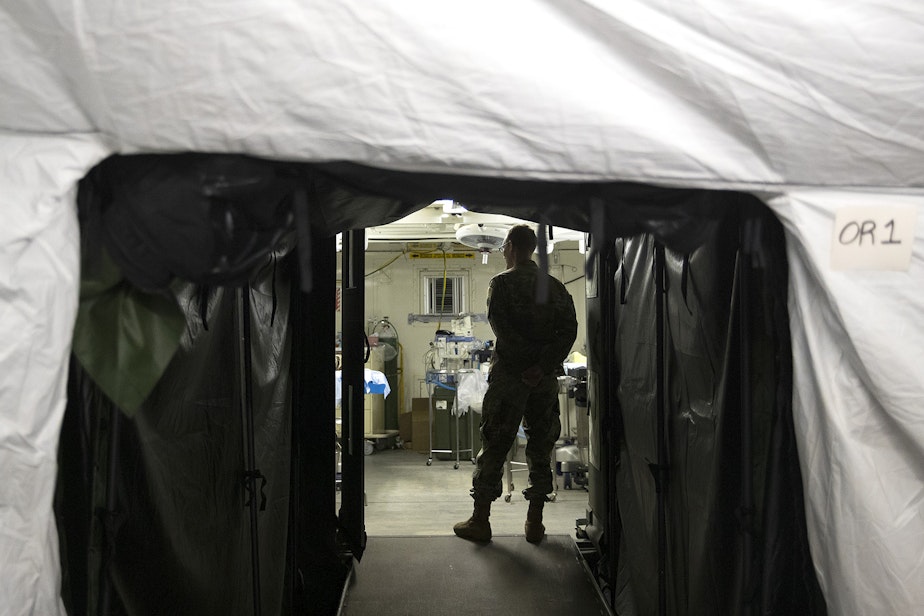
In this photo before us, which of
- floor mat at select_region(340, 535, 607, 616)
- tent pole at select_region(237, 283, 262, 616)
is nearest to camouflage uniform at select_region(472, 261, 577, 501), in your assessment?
floor mat at select_region(340, 535, 607, 616)

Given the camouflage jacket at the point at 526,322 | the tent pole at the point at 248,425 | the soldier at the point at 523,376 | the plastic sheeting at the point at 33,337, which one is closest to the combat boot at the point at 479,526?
the soldier at the point at 523,376

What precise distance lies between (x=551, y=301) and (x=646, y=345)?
1072 mm

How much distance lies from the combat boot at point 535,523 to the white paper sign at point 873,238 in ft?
8.50

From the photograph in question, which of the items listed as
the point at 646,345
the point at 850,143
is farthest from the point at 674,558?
the point at 850,143

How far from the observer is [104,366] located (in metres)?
0.94

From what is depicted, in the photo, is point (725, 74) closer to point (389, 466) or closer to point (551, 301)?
point (551, 301)

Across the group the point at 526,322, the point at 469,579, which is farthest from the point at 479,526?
the point at 526,322

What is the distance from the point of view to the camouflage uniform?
3014 mm

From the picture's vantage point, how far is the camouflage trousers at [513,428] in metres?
3.10

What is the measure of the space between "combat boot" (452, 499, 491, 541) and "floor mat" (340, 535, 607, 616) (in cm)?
4

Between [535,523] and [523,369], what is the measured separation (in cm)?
84

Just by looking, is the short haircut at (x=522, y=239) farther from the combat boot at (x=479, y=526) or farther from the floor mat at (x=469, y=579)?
the floor mat at (x=469, y=579)

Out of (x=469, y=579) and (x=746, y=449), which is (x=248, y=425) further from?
(x=469, y=579)

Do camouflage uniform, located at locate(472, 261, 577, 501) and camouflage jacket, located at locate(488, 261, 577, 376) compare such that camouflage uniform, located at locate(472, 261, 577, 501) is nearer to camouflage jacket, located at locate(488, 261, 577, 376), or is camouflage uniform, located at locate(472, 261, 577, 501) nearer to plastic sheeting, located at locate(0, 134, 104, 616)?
camouflage jacket, located at locate(488, 261, 577, 376)
